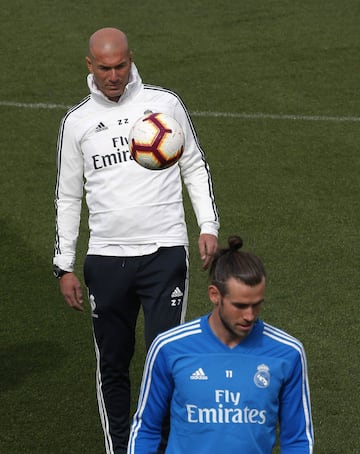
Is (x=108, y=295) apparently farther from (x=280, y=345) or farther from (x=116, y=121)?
(x=280, y=345)

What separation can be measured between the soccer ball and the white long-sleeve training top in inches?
5.8

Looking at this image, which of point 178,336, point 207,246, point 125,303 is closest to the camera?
point 178,336

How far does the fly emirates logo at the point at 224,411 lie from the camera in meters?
6.01

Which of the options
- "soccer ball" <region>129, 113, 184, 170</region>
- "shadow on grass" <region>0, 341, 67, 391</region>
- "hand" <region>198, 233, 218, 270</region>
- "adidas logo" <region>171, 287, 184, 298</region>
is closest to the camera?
"soccer ball" <region>129, 113, 184, 170</region>

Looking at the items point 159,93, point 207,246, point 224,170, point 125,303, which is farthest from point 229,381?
point 224,170

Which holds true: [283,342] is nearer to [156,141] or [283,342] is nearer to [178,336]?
[178,336]

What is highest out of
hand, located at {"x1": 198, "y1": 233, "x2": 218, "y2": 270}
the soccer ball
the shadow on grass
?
the soccer ball

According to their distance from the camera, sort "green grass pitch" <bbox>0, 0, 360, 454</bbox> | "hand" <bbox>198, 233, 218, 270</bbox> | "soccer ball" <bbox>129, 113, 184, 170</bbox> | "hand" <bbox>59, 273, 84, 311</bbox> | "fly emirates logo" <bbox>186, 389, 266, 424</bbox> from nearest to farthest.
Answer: "fly emirates logo" <bbox>186, 389, 266, 424</bbox> → "soccer ball" <bbox>129, 113, 184, 170</bbox> → "hand" <bbox>198, 233, 218, 270</bbox> → "hand" <bbox>59, 273, 84, 311</bbox> → "green grass pitch" <bbox>0, 0, 360, 454</bbox>

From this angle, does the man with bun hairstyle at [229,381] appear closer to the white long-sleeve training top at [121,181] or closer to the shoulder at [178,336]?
the shoulder at [178,336]

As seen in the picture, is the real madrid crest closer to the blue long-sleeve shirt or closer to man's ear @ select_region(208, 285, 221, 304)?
the blue long-sleeve shirt

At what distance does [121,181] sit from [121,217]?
0.75 feet

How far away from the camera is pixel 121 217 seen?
8.10 meters

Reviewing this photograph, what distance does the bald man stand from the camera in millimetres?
8094

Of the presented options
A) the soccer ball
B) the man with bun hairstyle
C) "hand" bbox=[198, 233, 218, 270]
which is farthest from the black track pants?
the man with bun hairstyle
